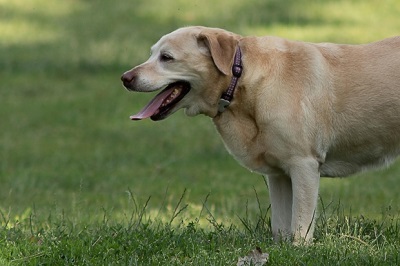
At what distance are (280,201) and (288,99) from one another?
830 mm

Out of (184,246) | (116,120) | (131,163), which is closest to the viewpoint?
(184,246)

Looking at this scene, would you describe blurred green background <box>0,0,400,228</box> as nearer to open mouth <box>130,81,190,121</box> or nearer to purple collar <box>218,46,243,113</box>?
open mouth <box>130,81,190,121</box>

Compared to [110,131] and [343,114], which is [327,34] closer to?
[110,131]

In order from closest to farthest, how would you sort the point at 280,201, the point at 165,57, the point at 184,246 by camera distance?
the point at 184,246
the point at 165,57
the point at 280,201

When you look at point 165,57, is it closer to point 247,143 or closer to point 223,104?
point 223,104

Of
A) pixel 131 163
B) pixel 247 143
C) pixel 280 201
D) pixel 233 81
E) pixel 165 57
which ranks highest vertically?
pixel 165 57

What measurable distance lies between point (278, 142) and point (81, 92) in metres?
10.2

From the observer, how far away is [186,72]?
6.74 metres

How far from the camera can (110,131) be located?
1465 centimetres

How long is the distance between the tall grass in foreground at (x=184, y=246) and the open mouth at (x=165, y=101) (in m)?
0.71

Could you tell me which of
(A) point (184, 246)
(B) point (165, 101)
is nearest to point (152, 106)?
(B) point (165, 101)

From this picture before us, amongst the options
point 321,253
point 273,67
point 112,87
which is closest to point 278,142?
point 273,67

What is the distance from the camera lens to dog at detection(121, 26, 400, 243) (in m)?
6.65

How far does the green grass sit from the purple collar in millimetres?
722
